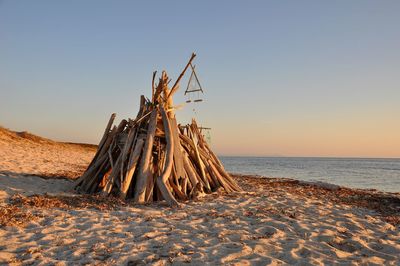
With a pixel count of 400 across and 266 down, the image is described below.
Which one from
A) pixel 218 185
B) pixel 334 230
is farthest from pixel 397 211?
pixel 218 185

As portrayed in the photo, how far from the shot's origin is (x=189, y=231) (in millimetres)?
4855

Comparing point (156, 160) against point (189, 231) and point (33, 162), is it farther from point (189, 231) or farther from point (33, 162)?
point (33, 162)

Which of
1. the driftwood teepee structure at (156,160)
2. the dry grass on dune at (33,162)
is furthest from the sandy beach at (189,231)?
the dry grass on dune at (33,162)

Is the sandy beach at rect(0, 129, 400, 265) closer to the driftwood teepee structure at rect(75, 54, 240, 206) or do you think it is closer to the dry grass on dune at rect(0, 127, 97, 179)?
the driftwood teepee structure at rect(75, 54, 240, 206)

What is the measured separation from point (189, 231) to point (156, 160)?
3320 millimetres

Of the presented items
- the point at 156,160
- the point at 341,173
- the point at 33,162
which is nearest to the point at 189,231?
the point at 156,160

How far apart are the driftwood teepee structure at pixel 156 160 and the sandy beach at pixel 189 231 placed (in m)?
0.53

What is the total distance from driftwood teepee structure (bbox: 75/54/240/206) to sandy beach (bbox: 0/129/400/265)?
527mm

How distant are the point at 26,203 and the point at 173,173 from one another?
2924mm

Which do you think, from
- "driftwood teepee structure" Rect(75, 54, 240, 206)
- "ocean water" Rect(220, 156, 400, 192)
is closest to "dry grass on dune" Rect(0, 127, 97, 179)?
"driftwood teepee structure" Rect(75, 54, 240, 206)

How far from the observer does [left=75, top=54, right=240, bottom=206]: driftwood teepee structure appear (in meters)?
7.27

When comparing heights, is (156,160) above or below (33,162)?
above

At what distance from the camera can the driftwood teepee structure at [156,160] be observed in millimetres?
7273

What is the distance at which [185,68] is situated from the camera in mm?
8508
